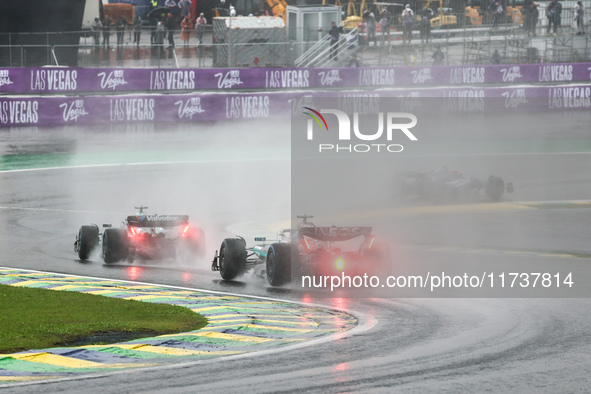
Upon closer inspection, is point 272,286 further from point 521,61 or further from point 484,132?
point 521,61

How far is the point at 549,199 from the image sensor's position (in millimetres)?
27406

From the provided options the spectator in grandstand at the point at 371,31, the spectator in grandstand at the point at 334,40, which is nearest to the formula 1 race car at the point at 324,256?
the spectator in grandstand at the point at 334,40

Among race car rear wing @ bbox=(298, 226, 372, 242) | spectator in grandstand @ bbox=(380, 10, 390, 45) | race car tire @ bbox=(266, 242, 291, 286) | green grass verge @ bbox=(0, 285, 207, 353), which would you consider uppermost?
spectator in grandstand @ bbox=(380, 10, 390, 45)

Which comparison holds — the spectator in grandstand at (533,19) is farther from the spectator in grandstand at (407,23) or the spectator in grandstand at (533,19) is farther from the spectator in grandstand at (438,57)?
the spectator in grandstand at (407,23)

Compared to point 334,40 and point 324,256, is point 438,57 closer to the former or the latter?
point 334,40

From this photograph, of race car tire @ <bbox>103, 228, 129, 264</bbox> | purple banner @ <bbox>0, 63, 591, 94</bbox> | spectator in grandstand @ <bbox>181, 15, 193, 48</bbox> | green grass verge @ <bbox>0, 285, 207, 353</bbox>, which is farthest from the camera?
spectator in grandstand @ <bbox>181, 15, 193, 48</bbox>

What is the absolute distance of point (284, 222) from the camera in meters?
24.4

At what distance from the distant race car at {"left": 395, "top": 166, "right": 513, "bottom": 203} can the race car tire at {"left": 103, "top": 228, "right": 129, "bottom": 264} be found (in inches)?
394

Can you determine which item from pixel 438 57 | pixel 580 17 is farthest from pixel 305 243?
pixel 580 17

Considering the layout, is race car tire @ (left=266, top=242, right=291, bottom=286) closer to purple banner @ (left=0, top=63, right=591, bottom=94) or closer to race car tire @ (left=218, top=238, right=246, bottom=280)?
race car tire @ (left=218, top=238, right=246, bottom=280)

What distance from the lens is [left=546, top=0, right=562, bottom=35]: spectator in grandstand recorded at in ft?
167

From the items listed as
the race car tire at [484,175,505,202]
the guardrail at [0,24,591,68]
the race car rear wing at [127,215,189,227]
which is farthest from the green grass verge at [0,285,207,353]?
the guardrail at [0,24,591,68]

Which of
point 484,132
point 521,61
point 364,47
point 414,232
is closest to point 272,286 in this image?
Result: point 414,232

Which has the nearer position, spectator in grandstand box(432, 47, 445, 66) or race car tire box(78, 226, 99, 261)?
race car tire box(78, 226, 99, 261)
